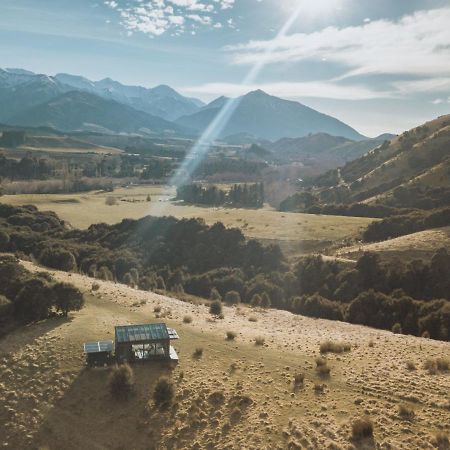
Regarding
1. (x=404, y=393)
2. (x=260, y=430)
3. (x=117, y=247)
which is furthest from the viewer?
(x=117, y=247)

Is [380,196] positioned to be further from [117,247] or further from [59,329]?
[59,329]

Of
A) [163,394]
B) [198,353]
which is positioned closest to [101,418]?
[163,394]

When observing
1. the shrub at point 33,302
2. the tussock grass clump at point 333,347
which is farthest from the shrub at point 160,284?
the tussock grass clump at point 333,347

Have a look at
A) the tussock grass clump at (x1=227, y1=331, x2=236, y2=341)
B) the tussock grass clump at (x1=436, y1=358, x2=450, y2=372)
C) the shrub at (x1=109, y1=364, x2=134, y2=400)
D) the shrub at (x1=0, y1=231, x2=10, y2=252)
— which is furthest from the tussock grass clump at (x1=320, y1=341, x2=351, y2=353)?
the shrub at (x1=0, y1=231, x2=10, y2=252)

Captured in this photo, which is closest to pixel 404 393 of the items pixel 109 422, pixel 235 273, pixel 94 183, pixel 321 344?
pixel 321 344

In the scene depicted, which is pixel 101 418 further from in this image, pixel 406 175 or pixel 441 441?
pixel 406 175

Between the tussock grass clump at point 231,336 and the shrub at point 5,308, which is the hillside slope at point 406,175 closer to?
the tussock grass clump at point 231,336
